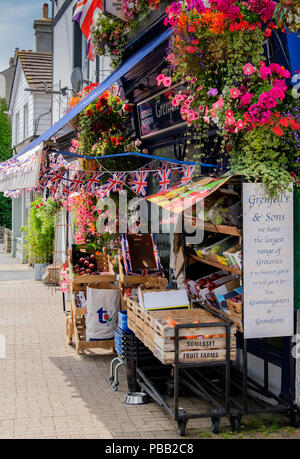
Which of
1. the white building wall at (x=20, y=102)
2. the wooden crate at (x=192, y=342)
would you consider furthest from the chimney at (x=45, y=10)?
the wooden crate at (x=192, y=342)

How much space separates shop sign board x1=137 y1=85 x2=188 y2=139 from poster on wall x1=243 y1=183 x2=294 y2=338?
279 centimetres

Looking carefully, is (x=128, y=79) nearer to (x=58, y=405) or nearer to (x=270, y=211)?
(x=270, y=211)

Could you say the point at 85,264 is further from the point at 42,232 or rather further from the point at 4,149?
the point at 4,149

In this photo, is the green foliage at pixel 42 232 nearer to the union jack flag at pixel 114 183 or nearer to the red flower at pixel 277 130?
the union jack flag at pixel 114 183

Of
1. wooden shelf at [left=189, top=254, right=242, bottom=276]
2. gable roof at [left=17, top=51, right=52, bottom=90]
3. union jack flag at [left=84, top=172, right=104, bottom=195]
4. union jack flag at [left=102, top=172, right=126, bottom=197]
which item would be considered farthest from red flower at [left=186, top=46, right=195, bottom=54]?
gable roof at [left=17, top=51, right=52, bottom=90]

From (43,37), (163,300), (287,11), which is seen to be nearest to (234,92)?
(287,11)

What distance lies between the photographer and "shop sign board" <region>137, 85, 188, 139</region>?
8.29 m

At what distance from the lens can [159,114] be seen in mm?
8977

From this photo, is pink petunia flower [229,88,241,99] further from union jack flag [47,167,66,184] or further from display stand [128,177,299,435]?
union jack flag [47,167,66,184]

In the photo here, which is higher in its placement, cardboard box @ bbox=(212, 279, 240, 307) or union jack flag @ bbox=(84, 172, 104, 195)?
union jack flag @ bbox=(84, 172, 104, 195)

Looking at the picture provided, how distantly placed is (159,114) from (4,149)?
26800 millimetres

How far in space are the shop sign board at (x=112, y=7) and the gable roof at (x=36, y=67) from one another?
12456 millimetres

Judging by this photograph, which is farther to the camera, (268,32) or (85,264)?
(85,264)

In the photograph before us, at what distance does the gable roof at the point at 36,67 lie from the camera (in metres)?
21.6
